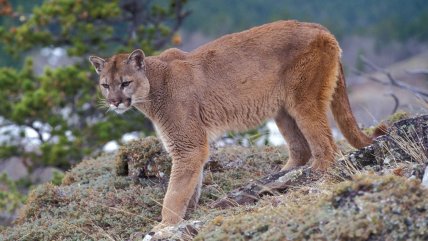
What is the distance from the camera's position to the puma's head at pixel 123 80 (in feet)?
25.9

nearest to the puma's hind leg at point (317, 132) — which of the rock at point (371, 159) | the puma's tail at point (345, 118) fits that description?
the puma's tail at point (345, 118)

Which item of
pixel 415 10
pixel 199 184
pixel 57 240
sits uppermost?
pixel 415 10

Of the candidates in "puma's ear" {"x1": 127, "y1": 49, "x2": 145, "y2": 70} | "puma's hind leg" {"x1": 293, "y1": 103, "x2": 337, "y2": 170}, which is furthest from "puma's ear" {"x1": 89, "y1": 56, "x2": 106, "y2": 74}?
"puma's hind leg" {"x1": 293, "y1": 103, "x2": 337, "y2": 170}

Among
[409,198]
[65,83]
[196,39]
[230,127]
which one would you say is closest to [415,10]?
[196,39]

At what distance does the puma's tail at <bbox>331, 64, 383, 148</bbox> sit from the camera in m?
8.17

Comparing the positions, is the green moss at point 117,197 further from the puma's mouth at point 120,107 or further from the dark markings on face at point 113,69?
the dark markings on face at point 113,69

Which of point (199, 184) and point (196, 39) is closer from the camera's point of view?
point (199, 184)

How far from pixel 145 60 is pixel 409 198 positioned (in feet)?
13.0

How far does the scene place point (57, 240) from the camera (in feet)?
24.8

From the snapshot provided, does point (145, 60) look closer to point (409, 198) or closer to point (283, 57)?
point (283, 57)

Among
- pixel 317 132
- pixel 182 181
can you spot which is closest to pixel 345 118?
pixel 317 132

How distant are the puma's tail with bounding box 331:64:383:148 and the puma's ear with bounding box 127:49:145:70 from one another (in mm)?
2134

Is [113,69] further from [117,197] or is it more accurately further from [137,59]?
[117,197]

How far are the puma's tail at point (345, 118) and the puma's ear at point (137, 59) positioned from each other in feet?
7.00
